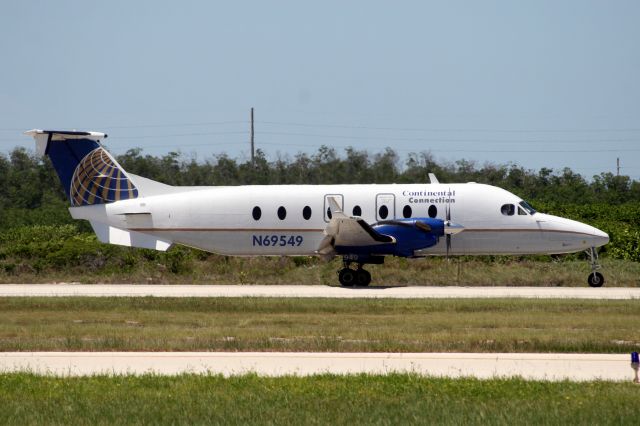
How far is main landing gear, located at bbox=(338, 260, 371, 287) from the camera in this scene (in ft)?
106

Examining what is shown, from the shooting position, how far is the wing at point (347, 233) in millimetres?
30641

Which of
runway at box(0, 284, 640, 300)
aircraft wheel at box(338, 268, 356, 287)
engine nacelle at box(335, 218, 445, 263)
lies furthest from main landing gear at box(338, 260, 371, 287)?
engine nacelle at box(335, 218, 445, 263)

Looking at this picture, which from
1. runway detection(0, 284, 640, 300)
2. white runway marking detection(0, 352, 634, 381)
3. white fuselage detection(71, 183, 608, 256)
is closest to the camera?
white runway marking detection(0, 352, 634, 381)

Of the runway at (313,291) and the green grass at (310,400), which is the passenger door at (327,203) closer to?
the runway at (313,291)

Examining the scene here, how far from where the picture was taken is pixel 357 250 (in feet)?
105

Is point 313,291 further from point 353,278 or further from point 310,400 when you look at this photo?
point 310,400

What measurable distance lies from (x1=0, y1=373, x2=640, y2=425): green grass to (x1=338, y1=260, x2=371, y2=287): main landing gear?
18.3 metres

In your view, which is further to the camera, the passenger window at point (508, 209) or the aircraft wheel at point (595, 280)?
the passenger window at point (508, 209)

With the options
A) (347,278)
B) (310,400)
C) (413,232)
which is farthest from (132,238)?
(310,400)

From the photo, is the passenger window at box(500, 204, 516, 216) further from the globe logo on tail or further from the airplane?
the globe logo on tail

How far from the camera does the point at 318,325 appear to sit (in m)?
21.4

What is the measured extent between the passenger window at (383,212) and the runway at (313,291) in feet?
7.99

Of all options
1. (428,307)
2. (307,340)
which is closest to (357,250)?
(428,307)

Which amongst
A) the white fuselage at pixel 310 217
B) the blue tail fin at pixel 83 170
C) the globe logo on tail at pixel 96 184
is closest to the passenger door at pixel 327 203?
the white fuselage at pixel 310 217
